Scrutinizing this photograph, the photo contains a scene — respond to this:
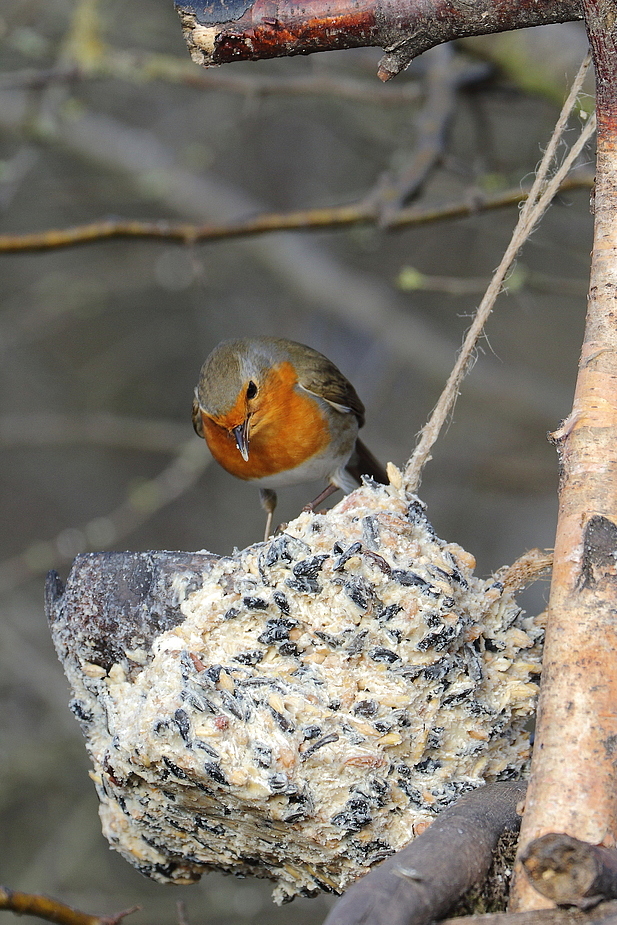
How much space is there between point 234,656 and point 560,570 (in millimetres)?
677

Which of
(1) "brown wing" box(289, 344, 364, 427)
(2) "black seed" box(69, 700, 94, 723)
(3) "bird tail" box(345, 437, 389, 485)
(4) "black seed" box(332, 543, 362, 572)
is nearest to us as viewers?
(4) "black seed" box(332, 543, 362, 572)

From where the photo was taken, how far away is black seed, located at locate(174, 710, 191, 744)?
1630 millimetres

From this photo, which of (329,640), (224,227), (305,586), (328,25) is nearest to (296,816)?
(329,640)

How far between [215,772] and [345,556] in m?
0.46

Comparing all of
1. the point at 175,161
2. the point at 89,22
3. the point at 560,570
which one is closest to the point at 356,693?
the point at 560,570

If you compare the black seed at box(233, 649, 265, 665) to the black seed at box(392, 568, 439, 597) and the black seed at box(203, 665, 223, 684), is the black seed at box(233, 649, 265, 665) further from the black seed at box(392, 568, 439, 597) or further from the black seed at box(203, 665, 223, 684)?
the black seed at box(392, 568, 439, 597)

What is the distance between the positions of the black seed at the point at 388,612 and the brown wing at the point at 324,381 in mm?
1569

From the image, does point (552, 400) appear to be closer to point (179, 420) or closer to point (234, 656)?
point (179, 420)

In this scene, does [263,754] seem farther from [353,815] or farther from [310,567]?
[310,567]

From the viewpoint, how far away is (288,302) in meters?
7.40

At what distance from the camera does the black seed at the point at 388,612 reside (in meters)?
1.74

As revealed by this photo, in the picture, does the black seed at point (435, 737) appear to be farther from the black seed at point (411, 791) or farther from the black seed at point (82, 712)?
the black seed at point (82, 712)

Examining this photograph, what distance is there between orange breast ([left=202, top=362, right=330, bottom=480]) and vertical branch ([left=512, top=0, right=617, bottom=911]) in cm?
164

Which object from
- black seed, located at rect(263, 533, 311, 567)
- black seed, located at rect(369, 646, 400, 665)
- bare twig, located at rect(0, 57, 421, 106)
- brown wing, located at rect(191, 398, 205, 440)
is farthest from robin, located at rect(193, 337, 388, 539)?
bare twig, located at rect(0, 57, 421, 106)
